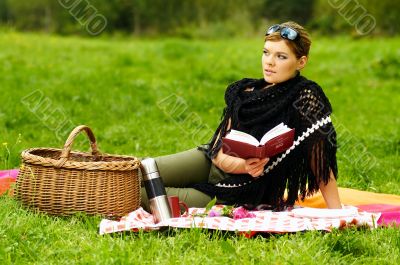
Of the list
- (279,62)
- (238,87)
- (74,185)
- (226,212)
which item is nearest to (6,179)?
(74,185)

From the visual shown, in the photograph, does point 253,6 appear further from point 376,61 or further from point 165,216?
point 165,216

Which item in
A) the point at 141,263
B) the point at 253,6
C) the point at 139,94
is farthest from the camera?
the point at 253,6

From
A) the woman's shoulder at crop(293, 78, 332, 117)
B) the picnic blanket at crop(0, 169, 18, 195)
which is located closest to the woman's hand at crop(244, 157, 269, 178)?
the woman's shoulder at crop(293, 78, 332, 117)

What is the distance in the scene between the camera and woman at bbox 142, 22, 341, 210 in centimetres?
414

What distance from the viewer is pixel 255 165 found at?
13.2 ft

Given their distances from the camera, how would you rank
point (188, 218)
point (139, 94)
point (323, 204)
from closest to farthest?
point (188, 218), point (323, 204), point (139, 94)

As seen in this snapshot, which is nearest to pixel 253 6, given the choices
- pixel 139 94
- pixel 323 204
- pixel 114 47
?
pixel 114 47

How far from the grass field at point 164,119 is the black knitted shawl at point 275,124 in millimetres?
563

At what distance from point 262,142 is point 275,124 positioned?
302mm

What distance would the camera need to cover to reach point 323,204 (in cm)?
484

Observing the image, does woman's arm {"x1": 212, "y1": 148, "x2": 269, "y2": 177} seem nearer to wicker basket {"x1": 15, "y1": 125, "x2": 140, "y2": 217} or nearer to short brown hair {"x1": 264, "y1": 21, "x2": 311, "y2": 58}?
wicker basket {"x1": 15, "y1": 125, "x2": 140, "y2": 217}

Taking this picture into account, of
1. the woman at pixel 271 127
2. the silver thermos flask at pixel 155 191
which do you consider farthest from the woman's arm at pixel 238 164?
the silver thermos flask at pixel 155 191

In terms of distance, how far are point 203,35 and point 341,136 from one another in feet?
60.4

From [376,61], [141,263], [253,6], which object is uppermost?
[253,6]
